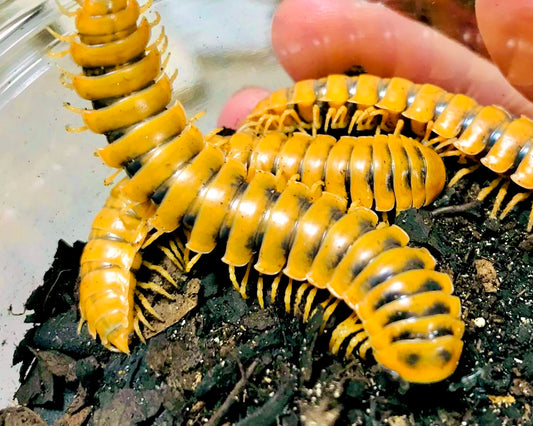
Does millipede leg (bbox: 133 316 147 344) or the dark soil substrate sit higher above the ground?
millipede leg (bbox: 133 316 147 344)

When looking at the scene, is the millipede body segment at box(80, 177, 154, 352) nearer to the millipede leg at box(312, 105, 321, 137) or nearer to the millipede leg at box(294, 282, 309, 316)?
the millipede leg at box(294, 282, 309, 316)

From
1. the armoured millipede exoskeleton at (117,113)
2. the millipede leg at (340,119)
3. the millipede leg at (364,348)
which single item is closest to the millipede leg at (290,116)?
the millipede leg at (340,119)

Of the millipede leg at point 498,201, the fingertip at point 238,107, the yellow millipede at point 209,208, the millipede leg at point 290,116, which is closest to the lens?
the yellow millipede at point 209,208

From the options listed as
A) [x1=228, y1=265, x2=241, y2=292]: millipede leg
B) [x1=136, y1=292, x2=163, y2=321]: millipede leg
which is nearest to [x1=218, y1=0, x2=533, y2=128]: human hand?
[x1=228, y1=265, x2=241, y2=292]: millipede leg

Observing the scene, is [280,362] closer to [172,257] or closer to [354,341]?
[354,341]

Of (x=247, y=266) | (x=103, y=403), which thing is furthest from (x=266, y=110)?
(x=103, y=403)

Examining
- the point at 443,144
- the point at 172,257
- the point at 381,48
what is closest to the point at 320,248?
the point at 172,257

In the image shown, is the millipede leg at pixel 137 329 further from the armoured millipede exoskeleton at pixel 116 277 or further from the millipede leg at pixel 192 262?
the millipede leg at pixel 192 262
